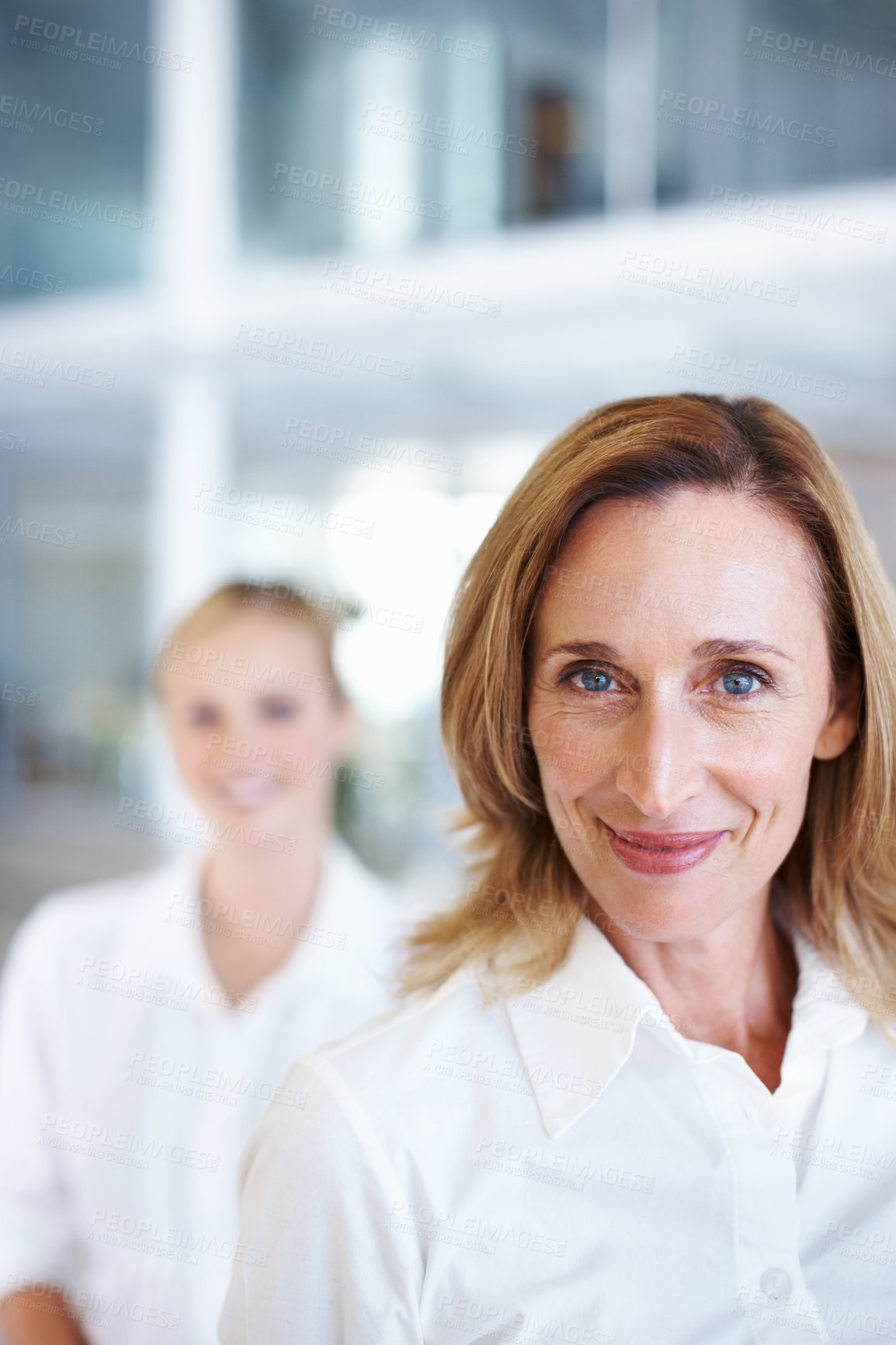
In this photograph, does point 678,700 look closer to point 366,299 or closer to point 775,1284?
point 775,1284

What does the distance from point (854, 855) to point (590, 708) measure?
382mm

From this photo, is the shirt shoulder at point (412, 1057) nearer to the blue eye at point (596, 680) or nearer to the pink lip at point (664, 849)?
the pink lip at point (664, 849)

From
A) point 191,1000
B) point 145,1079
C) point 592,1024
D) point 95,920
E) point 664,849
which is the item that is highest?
point 664,849

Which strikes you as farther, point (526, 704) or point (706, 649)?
point (526, 704)

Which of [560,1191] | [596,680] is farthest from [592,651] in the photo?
[560,1191]

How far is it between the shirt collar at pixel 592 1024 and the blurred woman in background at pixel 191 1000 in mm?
621

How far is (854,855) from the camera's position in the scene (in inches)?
48.1

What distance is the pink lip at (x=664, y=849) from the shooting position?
40.3 inches

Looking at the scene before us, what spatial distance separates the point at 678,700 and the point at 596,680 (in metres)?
0.08

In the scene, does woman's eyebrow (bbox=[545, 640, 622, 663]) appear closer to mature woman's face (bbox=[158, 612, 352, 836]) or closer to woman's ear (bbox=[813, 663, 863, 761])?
woman's ear (bbox=[813, 663, 863, 761])

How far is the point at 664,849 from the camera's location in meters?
1.02

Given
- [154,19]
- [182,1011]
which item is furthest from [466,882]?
[154,19]

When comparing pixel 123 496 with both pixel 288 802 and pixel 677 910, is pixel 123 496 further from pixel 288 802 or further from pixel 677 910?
pixel 677 910

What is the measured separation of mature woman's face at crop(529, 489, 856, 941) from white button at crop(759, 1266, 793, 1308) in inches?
11.1
